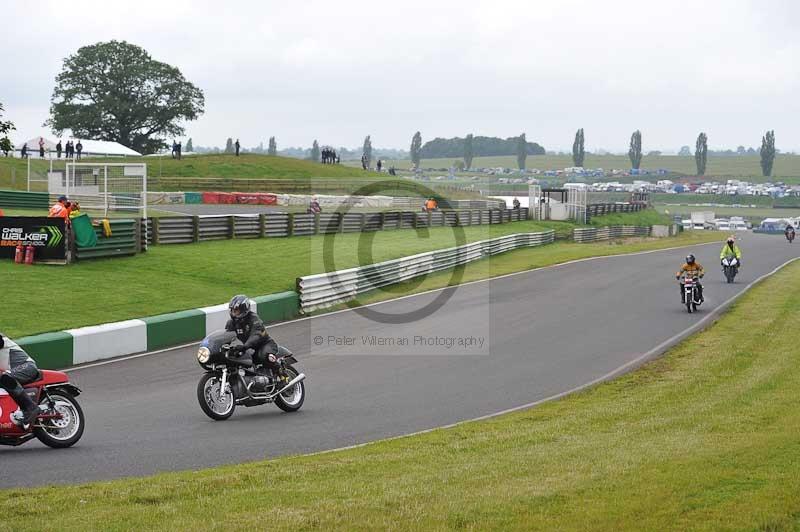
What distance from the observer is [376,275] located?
98.6 ft

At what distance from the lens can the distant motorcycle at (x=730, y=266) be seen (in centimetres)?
3581

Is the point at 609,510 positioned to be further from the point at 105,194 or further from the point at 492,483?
the point at 105,194

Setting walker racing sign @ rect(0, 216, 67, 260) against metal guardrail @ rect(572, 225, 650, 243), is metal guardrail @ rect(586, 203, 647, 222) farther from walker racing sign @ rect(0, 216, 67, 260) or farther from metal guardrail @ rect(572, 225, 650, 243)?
walker racing sign @ rect(0, 216, 67, 260)

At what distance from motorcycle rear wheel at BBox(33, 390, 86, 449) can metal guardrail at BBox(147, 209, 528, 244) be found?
21.7 metres

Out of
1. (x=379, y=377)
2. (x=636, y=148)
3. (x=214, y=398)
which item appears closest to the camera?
(x=214, y=398)

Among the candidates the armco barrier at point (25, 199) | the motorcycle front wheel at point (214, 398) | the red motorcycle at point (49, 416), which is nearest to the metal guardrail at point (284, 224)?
the armco barrier at point (25, 199)

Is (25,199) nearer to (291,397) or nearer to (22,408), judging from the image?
(291,397)

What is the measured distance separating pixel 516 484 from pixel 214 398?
6.04 meters

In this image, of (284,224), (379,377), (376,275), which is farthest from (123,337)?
(284,224)

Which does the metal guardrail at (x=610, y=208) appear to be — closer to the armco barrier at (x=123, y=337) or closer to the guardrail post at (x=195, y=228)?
the guardrail post at (x=195, y=228)

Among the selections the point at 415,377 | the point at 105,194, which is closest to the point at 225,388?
the point at 415,377

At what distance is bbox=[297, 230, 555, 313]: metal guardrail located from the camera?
25719 millimetres

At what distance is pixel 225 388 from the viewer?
1356 cm

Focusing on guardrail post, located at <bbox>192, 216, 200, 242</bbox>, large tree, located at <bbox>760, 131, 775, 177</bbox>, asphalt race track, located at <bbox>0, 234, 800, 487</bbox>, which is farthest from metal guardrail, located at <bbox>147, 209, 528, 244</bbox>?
large tree, located at <bbox>760, 131, 775, 177</bbox>
